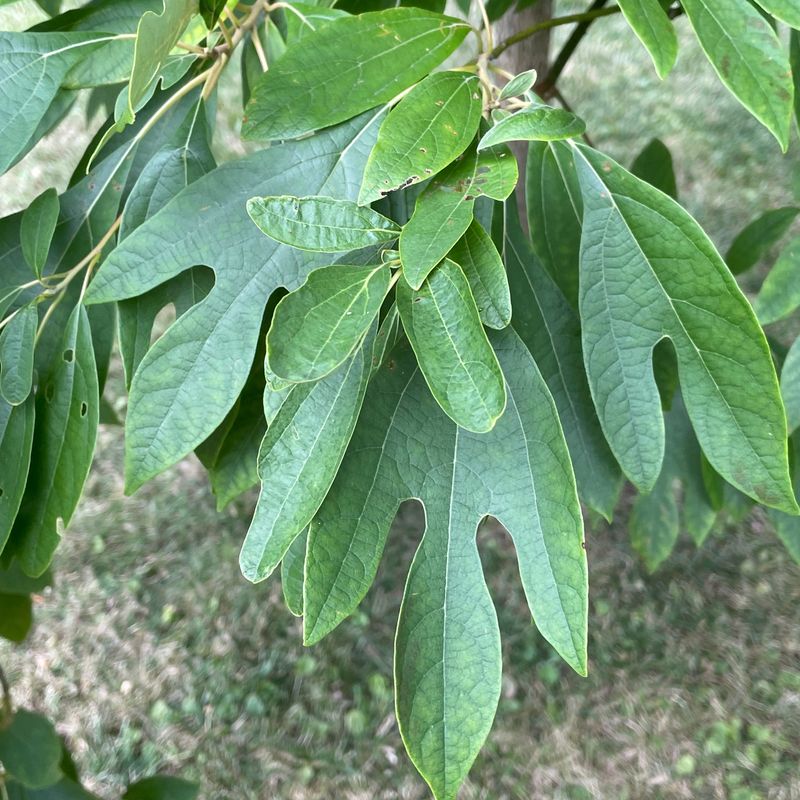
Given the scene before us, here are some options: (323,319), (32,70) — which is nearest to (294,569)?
(323,319)

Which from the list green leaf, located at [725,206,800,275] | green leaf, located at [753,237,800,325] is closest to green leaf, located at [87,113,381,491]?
green leaf, located at [753,237,800,325]

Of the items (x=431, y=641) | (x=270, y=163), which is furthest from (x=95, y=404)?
(x=431, y=641)

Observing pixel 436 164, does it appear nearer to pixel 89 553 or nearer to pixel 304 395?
pixel 304 395

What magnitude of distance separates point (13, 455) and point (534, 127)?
0.56m

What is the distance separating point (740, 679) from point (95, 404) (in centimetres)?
165

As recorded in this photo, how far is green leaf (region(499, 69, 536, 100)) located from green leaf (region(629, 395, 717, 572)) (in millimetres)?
671

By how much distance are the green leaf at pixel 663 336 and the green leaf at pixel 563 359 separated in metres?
0.11

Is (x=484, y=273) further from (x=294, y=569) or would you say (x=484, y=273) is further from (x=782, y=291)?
(x=782, y=291)

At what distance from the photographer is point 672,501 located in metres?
1.32

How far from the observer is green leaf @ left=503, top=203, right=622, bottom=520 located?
830mm

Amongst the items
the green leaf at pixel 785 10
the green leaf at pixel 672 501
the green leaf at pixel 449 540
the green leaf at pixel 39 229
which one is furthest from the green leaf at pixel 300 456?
the green leaf at pixel 672 501

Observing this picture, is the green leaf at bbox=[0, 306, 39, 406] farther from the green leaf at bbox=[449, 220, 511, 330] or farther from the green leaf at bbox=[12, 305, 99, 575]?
the green leaf at bbox=[449, 220, 511, 330]

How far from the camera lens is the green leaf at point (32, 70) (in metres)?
0.75

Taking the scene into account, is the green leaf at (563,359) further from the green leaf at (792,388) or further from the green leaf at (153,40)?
the green leaf at (153,40)
